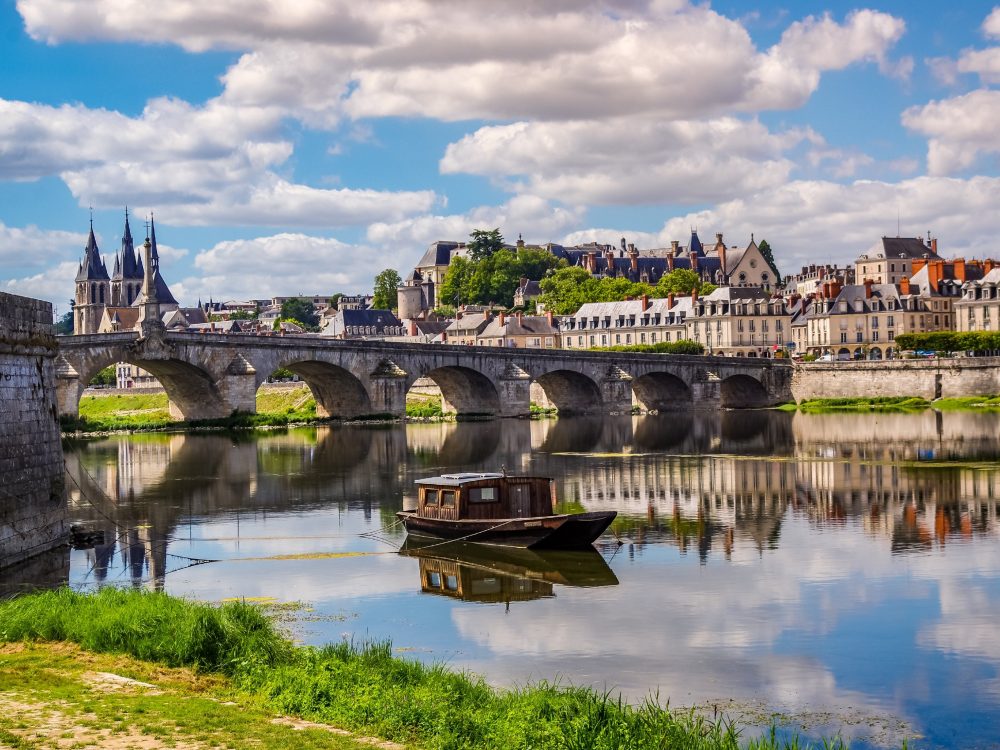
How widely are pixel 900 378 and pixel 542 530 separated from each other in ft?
215

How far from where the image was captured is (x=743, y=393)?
310ft

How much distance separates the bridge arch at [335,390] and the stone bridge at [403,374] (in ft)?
0.27

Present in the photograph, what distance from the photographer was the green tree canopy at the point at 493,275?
15138cm

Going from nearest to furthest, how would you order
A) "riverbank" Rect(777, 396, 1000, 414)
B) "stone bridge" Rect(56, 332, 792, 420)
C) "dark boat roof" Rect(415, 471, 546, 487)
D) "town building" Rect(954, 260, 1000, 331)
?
"dark boat roof" Rect(415, 471, 546, 487) < "stone bridge" Rect(56, 332, 792, 420) < "riverbank" Rect(777, 396, 1000, 414) < "town building" Rect(954, 260, 1000, 331)

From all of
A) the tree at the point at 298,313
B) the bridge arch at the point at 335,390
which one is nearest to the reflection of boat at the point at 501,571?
the bridge arch at the point at 335,390

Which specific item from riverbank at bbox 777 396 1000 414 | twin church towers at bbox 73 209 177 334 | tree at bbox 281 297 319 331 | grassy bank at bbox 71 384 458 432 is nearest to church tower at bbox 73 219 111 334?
twin church towers at bbox 73 209 177 334

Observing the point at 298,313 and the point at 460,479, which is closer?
the point at 460,479

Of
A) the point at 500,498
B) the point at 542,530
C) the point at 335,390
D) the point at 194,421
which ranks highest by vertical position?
the point at 335,390

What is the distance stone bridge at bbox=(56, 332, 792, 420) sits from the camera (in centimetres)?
6600

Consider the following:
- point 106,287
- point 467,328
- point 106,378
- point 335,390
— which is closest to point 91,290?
point 106,287

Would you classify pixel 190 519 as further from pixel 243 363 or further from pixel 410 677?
pixel 243 363

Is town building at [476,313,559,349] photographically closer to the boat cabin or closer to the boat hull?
the boat cabin

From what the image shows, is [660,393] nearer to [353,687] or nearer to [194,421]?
[194,421]

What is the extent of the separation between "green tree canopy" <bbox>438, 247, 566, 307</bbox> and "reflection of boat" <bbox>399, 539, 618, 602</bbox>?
12301 cm
